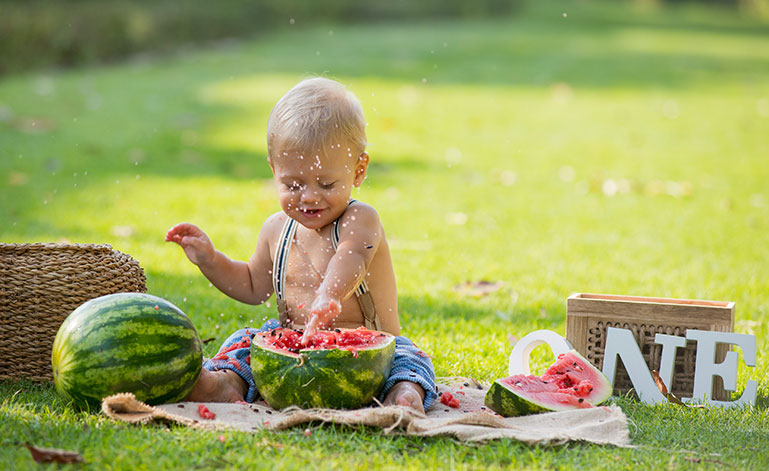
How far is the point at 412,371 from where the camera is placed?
352 centimetres

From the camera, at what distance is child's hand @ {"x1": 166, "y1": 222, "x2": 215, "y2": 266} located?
384 cm

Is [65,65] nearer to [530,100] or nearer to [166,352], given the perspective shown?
[530,100]

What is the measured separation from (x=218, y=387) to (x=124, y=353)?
0.45 metres

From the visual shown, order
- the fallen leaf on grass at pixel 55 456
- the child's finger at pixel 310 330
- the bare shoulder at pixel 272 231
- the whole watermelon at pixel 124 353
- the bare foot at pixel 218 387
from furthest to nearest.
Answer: the bare shoulder at pixel 272 231, the bare foot at pixel 218 387, the child's finger at pixel 310 330, the whole watermelon at pixel 124 353, the fallen leaf on grass at pixel 55 456

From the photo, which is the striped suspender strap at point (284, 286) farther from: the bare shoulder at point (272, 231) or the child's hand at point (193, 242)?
the child's hand at point (193, 242)

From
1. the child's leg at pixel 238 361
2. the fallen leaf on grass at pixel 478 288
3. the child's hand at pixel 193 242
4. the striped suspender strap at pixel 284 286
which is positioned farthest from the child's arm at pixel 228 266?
the fallen leaf on grass at pixel 478 288

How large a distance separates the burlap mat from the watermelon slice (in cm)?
8

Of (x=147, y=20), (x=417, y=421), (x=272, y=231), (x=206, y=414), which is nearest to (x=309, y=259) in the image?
(x=272, y=231)

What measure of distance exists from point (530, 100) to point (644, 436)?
12.3 m

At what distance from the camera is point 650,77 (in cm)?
1778

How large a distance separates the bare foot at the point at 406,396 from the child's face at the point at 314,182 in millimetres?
788

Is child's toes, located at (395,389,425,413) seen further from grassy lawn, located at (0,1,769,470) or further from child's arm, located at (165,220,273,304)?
child's arm, located at (165,220,273,304)

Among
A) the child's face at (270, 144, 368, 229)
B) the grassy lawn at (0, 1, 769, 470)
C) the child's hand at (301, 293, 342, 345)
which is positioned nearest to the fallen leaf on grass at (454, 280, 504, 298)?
the grassy lawn at (0, 1, 769, 470)

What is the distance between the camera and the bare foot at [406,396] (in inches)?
130
